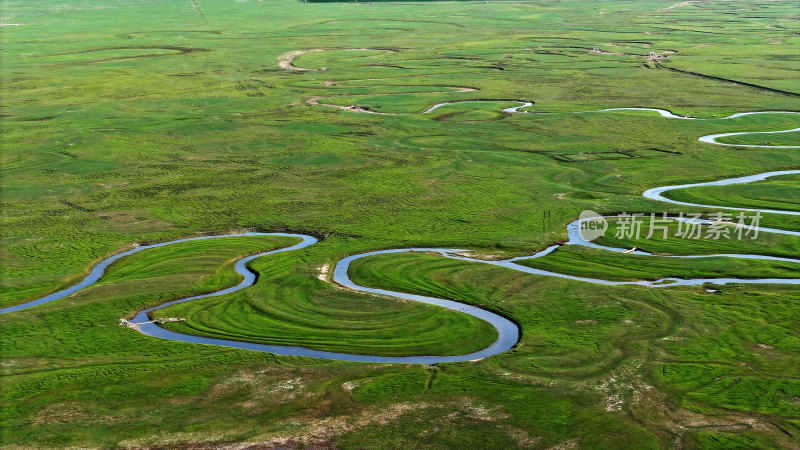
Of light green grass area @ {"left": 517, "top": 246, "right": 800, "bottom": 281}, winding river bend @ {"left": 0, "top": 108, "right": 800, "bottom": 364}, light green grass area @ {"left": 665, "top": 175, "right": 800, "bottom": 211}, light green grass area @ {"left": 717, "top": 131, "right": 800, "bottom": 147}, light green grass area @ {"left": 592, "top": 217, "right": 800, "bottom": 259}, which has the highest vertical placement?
light green grass area @ {"left": 717, "top": 131, "right": 800, "bottom": 147}

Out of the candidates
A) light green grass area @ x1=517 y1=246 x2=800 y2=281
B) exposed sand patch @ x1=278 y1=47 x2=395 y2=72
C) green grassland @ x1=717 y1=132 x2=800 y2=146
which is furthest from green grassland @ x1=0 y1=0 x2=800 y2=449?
exposed sand patch @ x1=278 y1=47 x2=395 y2=72

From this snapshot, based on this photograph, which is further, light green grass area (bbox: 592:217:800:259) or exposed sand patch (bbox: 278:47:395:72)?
exposed sand patch (bbox: 278:47:395:72)

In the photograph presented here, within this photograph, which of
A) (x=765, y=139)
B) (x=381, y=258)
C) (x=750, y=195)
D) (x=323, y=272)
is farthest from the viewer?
(x=765, y=139)

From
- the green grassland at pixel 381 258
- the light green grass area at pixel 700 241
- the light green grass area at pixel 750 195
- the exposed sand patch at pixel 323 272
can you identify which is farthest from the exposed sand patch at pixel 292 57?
the exposed sand patch at pixel 323 272

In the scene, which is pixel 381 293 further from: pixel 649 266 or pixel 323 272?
pixel 649 266

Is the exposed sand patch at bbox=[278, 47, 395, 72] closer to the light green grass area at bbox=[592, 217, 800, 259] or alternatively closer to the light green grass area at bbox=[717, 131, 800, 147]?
the light green grass area at bbox=[717, 131, 800, 147]

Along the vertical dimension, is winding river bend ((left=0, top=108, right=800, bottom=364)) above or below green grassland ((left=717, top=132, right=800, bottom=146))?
below

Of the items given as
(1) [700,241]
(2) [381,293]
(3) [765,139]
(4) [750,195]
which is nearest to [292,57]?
(3) [765,139]

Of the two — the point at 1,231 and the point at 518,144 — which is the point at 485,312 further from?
the point at 518,144
